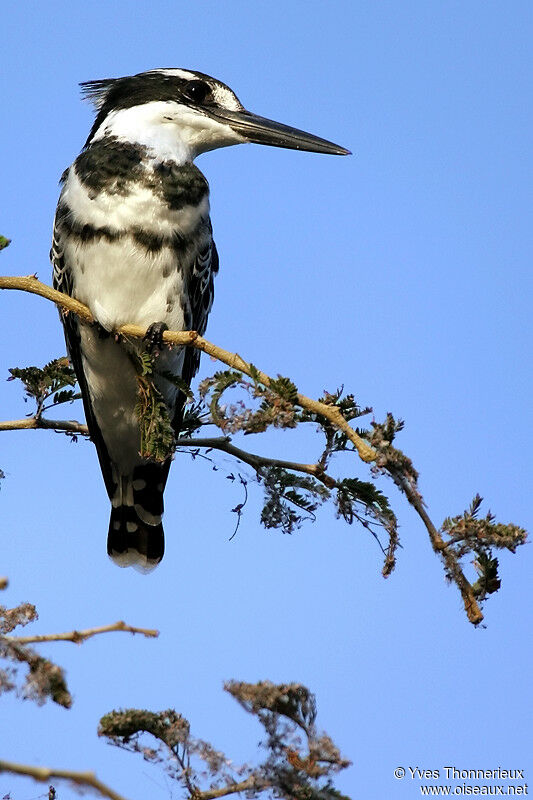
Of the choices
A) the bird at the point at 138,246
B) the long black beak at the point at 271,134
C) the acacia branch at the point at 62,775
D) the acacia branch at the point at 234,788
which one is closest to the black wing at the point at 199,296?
the bird at the point at 138,246

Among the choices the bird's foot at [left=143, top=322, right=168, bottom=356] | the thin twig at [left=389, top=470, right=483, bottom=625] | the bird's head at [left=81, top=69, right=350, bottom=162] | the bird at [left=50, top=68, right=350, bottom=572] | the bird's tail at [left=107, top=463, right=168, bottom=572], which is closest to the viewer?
the thin twig at [left=389, top=470, right=483, bottom=625]

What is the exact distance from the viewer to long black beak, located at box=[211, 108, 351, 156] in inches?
206

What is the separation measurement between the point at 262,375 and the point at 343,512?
682 mm

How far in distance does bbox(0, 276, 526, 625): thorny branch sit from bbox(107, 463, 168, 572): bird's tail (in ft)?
4.54

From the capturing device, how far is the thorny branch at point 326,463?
2.34m

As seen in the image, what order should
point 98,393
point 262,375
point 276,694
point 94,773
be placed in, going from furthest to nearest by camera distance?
point 98,393 → point 262,375 → point 276,694 → point 94,773

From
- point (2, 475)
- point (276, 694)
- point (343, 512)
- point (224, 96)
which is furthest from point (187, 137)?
point (276, 694)

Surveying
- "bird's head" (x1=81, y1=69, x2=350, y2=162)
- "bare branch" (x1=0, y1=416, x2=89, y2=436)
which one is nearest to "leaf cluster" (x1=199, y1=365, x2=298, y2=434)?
"bare branch" (x1=0, y1=416, x2=89, y2=436)

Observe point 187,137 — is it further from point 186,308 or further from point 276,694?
point 276,694

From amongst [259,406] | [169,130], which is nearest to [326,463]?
[259,406]

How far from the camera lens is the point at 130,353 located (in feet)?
15.7

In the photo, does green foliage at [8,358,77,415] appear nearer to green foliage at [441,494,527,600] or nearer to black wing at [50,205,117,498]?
black wing at [50,205,117,498]

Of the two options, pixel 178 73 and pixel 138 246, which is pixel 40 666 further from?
pixel 178 73

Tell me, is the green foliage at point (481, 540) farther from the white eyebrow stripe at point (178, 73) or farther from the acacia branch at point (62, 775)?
the white eyebrow stripe at point (178, 73)
